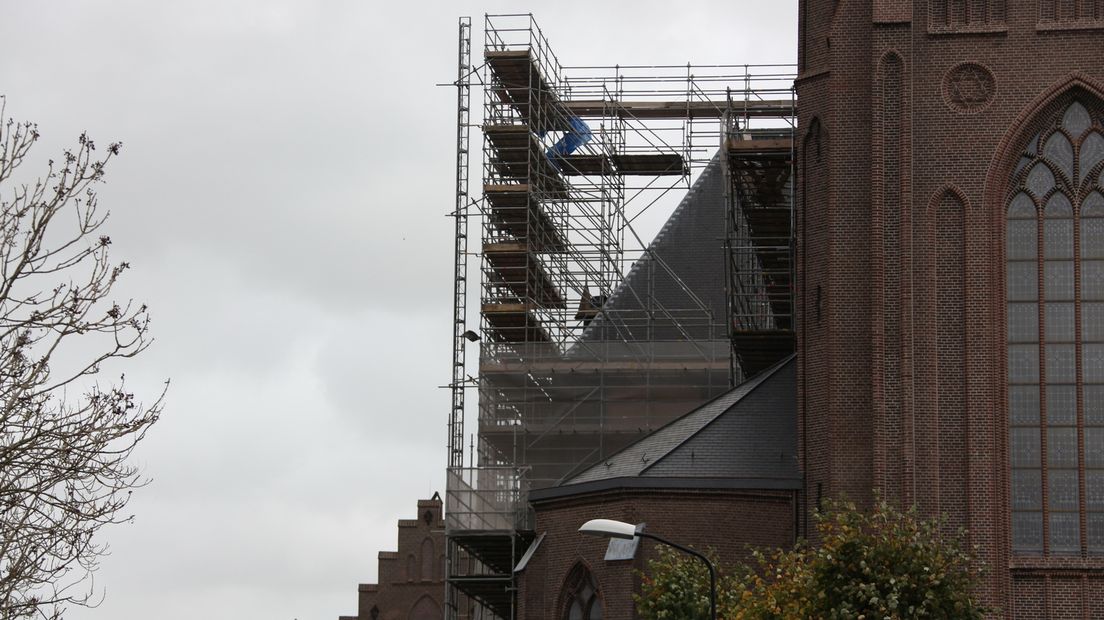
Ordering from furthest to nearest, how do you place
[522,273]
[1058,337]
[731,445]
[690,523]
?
[522,273] → [731,445] → [690,523] → [1058,337]

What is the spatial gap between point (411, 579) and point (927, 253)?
1334 inches

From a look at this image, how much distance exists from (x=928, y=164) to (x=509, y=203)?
1634 centimetres

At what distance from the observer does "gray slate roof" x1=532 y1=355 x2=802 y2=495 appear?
34.7 metres

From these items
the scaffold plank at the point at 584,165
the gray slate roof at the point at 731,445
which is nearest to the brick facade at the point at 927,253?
the gray slate roof at the point at 731,445

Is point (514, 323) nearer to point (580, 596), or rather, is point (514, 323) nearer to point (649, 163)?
point (649, 163)

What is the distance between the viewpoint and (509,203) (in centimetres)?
4756

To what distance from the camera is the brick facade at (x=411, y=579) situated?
6253 cm

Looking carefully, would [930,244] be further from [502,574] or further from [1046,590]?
[502,574]

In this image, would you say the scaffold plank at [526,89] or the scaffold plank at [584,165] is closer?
the scaffold plank at [526,89]

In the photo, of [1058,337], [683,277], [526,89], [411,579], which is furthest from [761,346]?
[411,579]

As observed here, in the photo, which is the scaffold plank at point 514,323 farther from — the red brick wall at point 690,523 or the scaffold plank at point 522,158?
the red brick wall at point 690,523

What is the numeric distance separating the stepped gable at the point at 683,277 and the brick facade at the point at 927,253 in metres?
13.9

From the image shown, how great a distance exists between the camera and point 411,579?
63.2m

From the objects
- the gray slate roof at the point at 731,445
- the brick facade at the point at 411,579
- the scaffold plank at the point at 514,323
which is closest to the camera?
the gray slate roof at the point at 731,445
